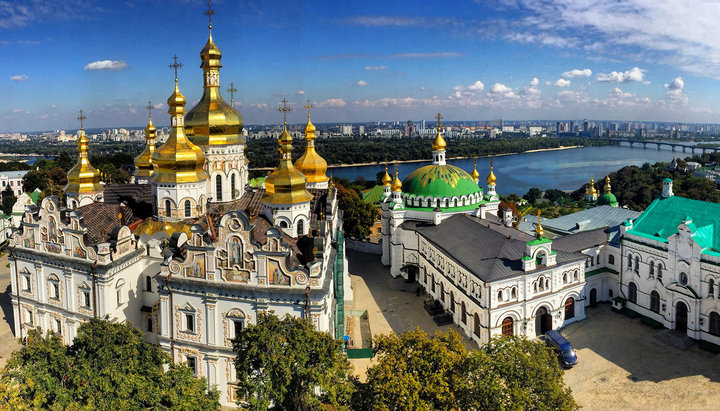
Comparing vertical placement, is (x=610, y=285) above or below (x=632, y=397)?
above

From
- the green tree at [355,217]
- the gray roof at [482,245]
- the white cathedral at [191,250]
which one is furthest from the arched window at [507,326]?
the green tree at [355,217]

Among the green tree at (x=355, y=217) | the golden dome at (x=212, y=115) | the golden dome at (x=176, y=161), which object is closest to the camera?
the golden dome at (x=176, y=161)

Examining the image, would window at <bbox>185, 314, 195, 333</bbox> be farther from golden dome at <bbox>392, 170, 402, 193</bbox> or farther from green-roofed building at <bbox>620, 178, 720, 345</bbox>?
green-roofed building at <bbox>620, 178, 720, 345</bbox>

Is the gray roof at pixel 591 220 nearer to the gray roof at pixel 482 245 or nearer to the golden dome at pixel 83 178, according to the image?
the gray roof at pixel 482 245

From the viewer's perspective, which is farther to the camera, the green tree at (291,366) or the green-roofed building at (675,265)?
the green-roofed building at (675,265)

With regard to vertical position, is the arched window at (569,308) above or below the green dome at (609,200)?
below

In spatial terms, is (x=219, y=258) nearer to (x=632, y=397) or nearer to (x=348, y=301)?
(x=348, y=301)

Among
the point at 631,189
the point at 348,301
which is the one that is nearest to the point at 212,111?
the point at 348,301
